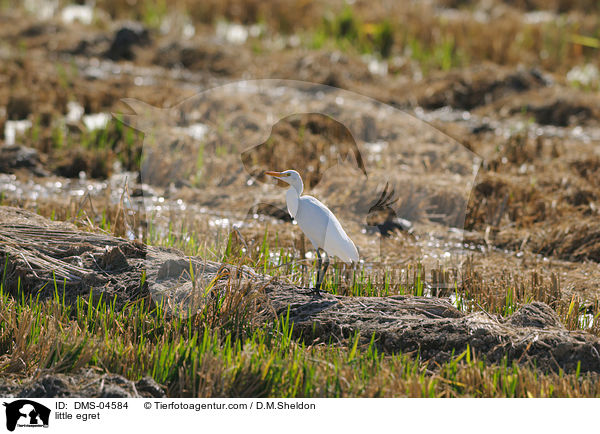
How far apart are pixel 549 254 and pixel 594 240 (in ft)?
1.12

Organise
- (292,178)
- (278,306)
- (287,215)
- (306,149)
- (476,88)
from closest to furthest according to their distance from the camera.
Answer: (292,178)
(278,306)
(287,215)
(306,149)
(476,88)

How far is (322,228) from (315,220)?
0.18ft

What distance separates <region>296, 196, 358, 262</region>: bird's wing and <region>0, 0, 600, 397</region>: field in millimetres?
327

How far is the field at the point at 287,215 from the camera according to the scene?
375 centimetres

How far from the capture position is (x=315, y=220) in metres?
4.04

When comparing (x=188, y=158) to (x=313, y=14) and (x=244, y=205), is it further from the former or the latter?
(x=313, y=14)
